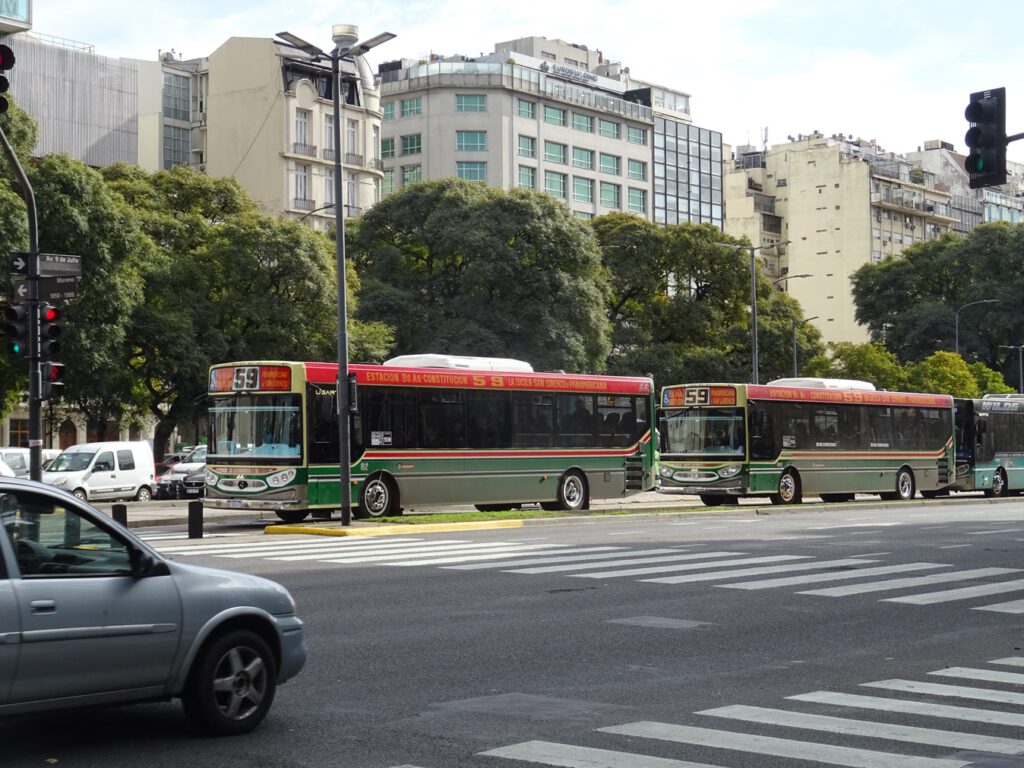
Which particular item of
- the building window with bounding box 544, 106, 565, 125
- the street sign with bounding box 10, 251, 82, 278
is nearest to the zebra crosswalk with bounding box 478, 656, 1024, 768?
the street sign with bounding box 10, 251, 82, 278

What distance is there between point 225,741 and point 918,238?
133m

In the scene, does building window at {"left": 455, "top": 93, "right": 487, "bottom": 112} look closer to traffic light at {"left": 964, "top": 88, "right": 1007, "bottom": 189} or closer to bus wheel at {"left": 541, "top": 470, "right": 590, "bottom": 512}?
bus wheel at {"left": 541, "top": 470, "right": 590, "bottom": 512}

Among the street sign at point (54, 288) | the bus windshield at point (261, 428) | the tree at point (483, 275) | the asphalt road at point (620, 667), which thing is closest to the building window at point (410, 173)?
the tree at point (483, 275)

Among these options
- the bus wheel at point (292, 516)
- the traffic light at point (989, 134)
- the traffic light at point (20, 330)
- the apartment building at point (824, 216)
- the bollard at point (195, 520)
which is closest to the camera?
the traffic light at point (989, 134)

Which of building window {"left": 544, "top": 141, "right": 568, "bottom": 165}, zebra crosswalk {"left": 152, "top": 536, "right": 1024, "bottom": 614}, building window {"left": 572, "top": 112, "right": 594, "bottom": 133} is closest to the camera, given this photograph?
zebra crosswalk {"left": 152, "top": 536, "right": 1024, "bottom": 614}

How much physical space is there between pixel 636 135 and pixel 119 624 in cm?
10895

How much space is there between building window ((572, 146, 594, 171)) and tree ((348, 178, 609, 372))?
150 ft

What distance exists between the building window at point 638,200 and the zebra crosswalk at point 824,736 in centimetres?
10423

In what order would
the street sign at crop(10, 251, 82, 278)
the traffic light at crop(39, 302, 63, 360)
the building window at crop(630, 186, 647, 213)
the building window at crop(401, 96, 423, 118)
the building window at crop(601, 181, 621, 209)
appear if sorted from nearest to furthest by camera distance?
the traffic light at crop(39, 302, 63, 360) → the street sign at crop(10, 251, 82, 278) → the building window at crop(401, 96, 423, 118) → the building window at crop(601, 181, 621, 209) → the building window at crop(630, 186, 647, 213)

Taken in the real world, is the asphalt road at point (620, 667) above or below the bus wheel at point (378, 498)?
below

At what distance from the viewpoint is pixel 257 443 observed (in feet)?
88.7

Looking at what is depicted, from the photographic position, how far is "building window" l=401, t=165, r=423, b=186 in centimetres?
10331

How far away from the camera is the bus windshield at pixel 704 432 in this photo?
35.8m

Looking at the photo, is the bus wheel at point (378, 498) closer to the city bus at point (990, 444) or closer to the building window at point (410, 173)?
the city bus at point (990, 444)
